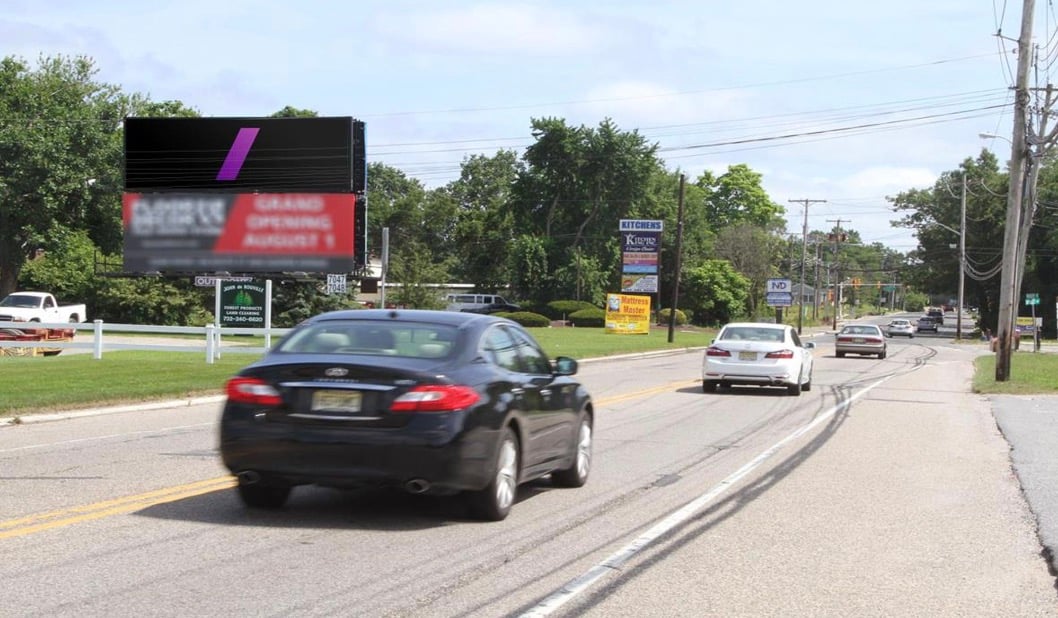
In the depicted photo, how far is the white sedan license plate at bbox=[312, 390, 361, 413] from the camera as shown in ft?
27.1

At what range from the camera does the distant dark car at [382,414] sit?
8148 millimetres

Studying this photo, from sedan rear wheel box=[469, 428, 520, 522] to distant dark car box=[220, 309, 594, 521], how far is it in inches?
0.4

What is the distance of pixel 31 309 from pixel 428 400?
34398mm

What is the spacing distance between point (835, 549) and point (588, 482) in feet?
10.9

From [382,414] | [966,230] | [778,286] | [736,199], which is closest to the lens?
[382,414]

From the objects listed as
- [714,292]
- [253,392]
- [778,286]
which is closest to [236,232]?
[253,392]

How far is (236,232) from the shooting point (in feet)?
142

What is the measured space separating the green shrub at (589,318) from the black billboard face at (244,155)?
35.8 metres

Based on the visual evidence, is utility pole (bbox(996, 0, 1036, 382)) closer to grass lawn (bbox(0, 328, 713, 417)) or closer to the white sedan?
the white sedan

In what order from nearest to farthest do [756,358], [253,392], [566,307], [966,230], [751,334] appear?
1. [253,392]
2. [756,358]
3. [751,334]
4. [566,307]
5. [966,230]

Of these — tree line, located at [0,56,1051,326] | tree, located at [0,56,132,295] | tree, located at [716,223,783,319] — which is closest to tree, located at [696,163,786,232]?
tree line, located at [0,56,1051,326]

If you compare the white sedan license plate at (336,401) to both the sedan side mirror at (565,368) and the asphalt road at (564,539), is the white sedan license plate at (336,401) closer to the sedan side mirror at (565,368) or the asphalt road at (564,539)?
the asphalt road at (564,539)

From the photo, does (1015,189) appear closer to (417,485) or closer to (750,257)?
(417,485)

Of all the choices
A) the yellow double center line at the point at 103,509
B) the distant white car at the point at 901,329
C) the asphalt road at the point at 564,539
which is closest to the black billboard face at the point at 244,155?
the asphalt road at the point at 564,539
